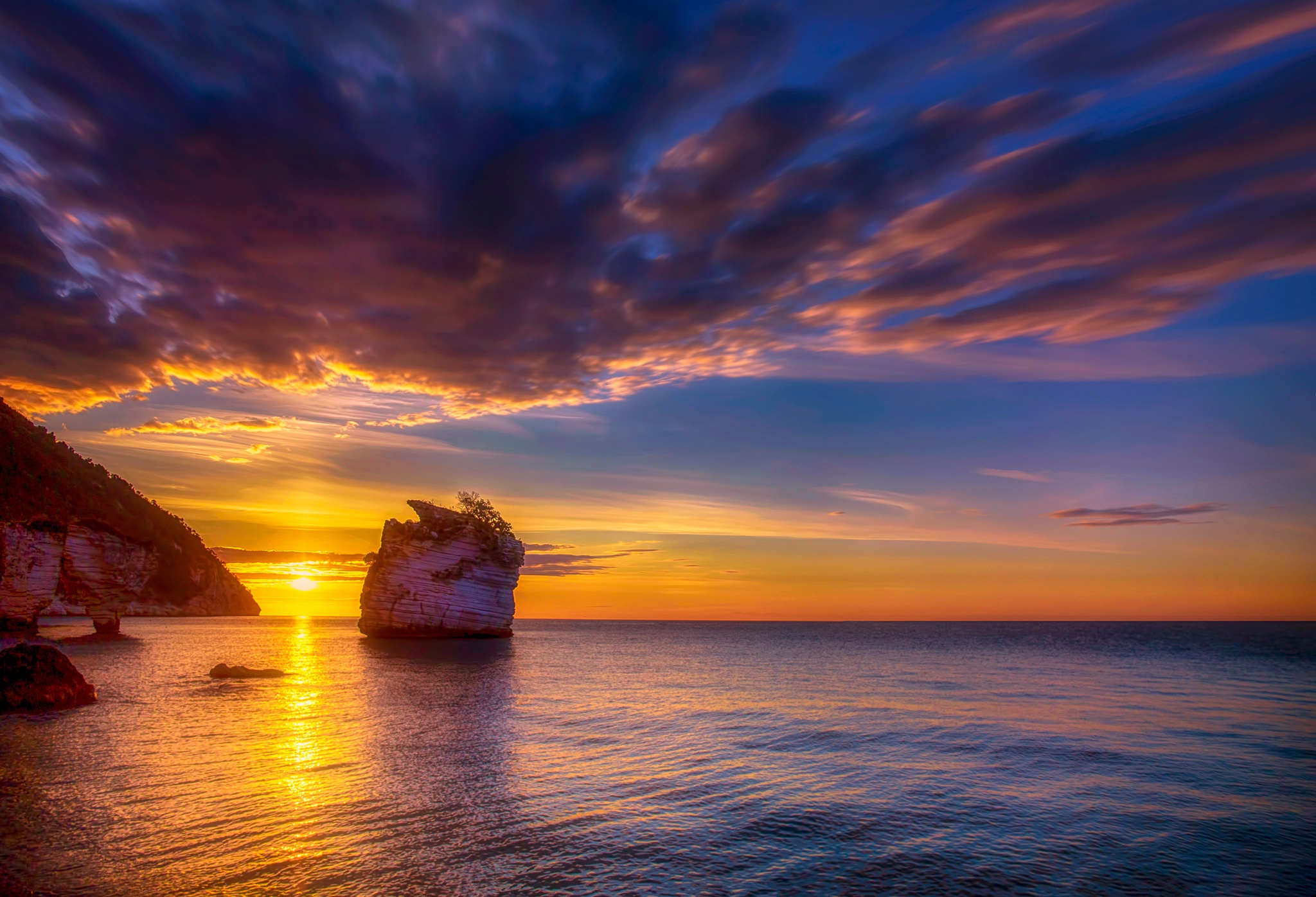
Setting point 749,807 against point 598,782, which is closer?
point 749,807

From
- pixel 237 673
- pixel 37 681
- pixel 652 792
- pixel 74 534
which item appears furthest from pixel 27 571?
pixel 652 792

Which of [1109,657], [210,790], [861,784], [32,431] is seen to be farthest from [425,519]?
[1109,657]

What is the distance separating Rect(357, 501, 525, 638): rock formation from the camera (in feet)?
230

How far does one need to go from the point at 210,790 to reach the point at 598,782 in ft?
30.7

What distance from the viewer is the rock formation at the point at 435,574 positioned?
70.1m

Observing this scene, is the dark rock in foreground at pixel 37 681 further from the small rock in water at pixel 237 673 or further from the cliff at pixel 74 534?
the cliff at pixel 74 534

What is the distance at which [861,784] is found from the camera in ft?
55.4

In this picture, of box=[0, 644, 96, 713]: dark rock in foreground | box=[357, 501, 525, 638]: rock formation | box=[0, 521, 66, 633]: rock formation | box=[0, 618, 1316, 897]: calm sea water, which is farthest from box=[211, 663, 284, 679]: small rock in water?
box=[357, 501, 525, 638]: rock formation

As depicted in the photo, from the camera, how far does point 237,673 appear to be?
3947cm

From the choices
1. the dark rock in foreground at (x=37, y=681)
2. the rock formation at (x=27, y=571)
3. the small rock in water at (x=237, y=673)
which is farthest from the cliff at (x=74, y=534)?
the dark rock in foreground at (x=37, y=681)

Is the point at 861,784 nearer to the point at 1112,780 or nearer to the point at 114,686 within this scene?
the point at 1112,780

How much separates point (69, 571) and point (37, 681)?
169 ft

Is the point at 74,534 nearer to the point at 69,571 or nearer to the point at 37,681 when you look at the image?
the point at 69,571

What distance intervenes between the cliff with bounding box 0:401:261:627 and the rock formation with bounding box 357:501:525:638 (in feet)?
84.2
